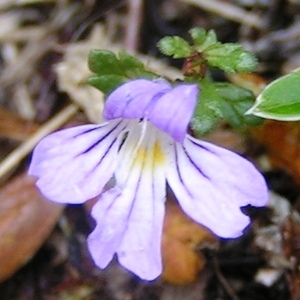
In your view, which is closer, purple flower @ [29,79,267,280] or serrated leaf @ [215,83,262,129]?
purple flower @ [29,79,267,280]

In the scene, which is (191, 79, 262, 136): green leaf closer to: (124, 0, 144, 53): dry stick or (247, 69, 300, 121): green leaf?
(247, 69, 300, 121): green leaf

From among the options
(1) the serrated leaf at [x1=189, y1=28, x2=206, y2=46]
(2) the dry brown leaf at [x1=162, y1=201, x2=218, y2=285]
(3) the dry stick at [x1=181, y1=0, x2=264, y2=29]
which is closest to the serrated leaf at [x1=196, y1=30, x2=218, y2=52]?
(1) the serrated leaf at [x1=189, y1=28, x2=206, y2=46]

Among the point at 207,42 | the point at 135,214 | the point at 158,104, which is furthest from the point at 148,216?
the point at 207,42

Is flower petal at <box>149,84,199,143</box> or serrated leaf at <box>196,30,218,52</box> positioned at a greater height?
flower petal at <box>149,84,199,143</box>

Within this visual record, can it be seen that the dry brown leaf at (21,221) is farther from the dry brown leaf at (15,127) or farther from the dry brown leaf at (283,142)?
the dry brown leaf at (283,142)

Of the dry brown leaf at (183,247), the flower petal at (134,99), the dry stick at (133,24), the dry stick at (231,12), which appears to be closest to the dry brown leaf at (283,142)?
the dry brown leaf at (183,247)

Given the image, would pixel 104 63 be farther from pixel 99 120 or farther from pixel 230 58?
pixel 99 120

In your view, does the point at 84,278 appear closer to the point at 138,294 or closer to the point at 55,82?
the point at 138,294
